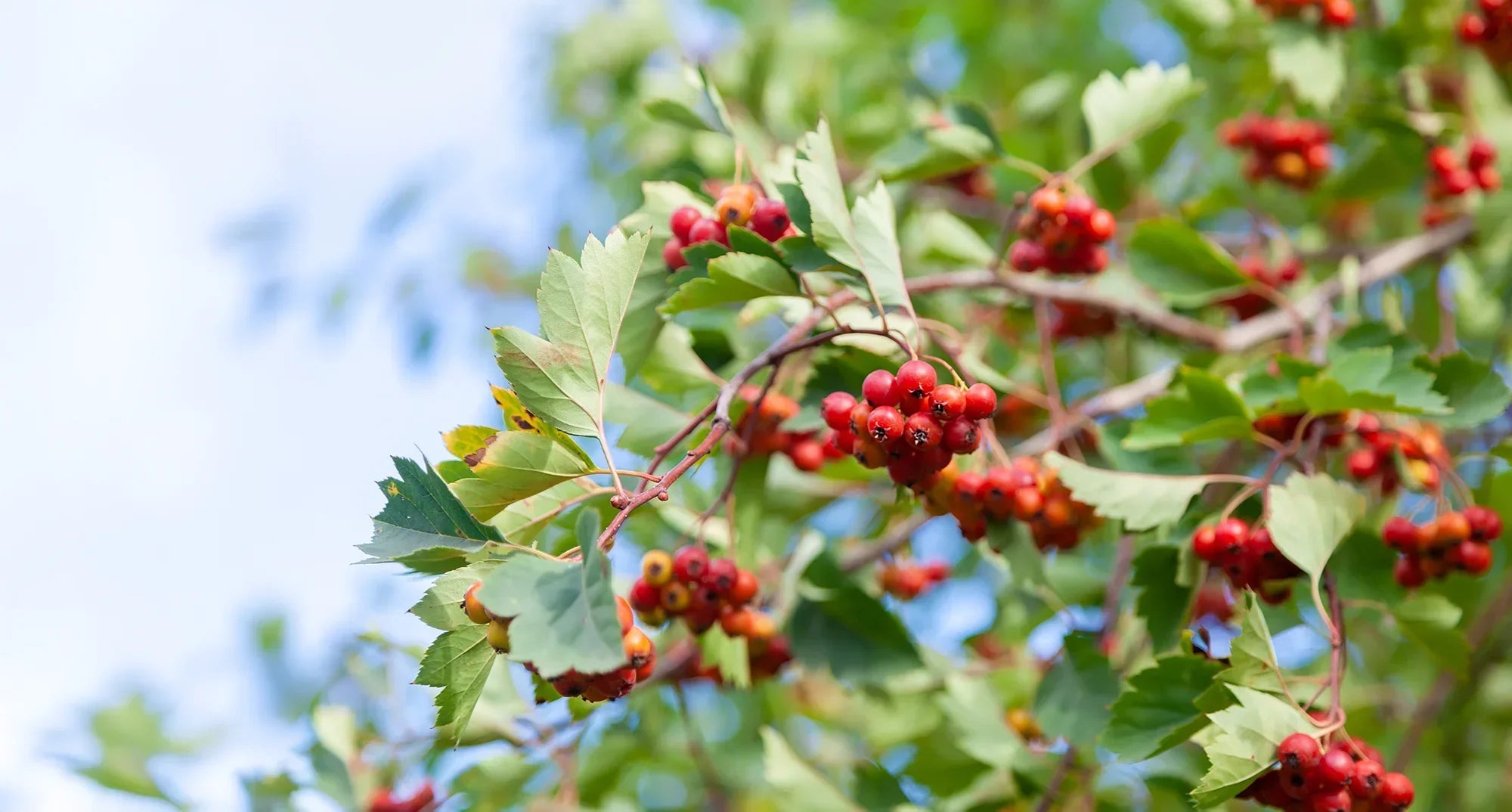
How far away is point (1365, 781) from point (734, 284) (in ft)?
4.35

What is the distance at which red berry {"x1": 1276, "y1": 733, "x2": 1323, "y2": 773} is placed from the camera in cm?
179

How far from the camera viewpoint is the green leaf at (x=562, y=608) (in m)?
1.38

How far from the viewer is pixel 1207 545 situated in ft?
7.09

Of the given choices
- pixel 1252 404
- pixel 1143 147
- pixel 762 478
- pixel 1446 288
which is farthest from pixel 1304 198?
pixel 762 478

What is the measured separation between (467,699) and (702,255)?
870mm

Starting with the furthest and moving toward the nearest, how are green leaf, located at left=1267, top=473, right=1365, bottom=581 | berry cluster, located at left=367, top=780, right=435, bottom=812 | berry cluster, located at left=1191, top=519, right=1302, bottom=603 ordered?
berry cluster, located at left=367, top=780, right=435, bottom=812 → berry cluster, located at left=1191, top=519, right=1302, bottom=603 → green leaf, located at left=1267, top=473, right=1365, bottom=581

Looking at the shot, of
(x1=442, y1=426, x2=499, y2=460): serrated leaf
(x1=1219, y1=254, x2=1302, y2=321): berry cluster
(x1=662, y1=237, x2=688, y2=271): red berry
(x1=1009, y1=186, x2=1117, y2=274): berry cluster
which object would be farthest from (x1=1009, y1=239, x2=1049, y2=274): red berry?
(x1=442, y1=426, x2=499, y2=460): serrated leaf

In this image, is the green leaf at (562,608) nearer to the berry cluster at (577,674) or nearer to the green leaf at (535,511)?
the berry cluster at (577,674)

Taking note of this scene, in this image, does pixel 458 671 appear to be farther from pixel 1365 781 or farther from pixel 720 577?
pixel 1365 781

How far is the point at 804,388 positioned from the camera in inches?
91.9

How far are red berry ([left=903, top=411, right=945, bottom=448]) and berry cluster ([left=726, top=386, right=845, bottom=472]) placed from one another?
0.61 metres

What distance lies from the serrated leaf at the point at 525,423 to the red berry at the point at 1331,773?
50.7 inches

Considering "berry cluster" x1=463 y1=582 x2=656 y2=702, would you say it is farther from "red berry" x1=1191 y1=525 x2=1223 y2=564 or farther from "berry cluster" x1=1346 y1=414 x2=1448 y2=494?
"berry cluster" x1=1346 y1=414 x2=1448 y2=494

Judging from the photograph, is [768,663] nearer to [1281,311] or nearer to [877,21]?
[1281,311]
